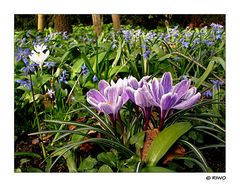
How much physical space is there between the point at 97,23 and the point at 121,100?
48 centimetres

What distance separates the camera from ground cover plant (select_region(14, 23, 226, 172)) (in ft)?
4.94

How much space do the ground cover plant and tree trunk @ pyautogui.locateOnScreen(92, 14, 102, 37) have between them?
3 cm

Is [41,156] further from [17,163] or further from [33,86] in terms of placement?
[33,86]

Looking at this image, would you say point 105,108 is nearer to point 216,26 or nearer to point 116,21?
point 116,21

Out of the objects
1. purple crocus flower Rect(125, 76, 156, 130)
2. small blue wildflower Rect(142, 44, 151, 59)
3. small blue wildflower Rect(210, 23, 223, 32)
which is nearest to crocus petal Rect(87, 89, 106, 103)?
purple crocus flower Rect(125, 76, 156, 130)

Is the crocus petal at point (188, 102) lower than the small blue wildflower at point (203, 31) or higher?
lower

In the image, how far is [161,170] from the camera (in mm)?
1486

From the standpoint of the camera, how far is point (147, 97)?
4.86ft

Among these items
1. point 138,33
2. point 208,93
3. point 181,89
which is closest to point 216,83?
point 208,93

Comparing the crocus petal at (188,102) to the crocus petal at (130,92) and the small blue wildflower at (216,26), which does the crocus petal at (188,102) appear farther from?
the small blue wildflower at (216,26)

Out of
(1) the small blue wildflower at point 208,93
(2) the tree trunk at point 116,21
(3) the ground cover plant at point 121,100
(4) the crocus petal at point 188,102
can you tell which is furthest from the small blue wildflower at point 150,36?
(4) the crocus petal at point 188,102

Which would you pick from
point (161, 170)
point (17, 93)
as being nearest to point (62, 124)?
point (17, 93)

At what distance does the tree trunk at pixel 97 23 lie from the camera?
5.81 feet

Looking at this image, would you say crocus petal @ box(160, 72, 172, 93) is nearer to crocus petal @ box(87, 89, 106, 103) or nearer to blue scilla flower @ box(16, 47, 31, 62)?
crocus petal @ box(87, 89, 106, 103)
